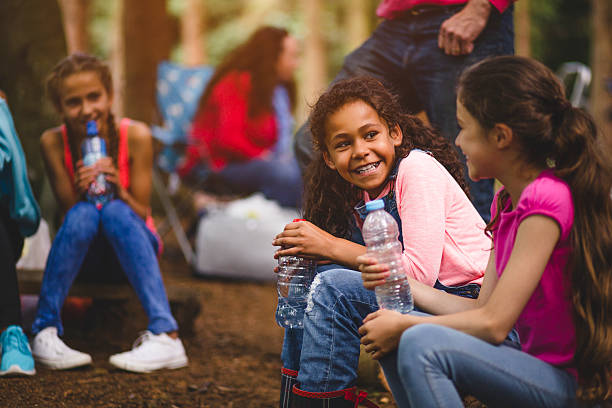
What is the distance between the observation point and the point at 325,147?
241 cm

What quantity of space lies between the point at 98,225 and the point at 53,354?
2.02 feet

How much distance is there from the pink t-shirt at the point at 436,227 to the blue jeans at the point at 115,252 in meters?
1.35

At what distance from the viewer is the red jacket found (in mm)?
6047

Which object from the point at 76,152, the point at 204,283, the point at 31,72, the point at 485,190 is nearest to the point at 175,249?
the point at 204,283

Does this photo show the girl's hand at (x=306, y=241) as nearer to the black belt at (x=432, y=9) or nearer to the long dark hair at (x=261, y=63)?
the black belt at (x=432, y=9)

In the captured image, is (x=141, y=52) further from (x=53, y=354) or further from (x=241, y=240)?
(x=53, y=354)

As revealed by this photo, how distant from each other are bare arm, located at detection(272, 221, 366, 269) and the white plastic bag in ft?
10.5

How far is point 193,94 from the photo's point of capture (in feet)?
22.5

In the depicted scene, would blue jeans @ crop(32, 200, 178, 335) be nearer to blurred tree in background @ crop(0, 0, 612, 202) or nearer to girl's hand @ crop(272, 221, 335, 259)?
blurred tree in background @ crop(0, 0, 612, 202)

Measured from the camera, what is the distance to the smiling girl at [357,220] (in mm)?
2023

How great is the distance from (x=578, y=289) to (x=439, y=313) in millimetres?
427

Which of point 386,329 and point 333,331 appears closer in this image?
point 386,329

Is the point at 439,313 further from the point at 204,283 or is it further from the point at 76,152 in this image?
the point at 204,283

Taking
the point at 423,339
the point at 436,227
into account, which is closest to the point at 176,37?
the point at 436,227
